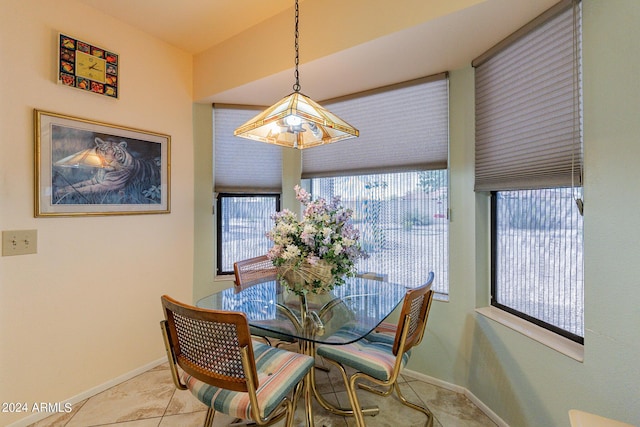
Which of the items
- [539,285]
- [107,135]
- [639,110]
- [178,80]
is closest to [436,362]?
[539,285]

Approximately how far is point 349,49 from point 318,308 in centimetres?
163

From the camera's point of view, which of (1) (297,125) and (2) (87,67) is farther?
(2) (87,67)

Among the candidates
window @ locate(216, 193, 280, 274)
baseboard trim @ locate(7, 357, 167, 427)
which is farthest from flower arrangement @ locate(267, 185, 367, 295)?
baseboard trim @ locate(7, 357, 167, 427)

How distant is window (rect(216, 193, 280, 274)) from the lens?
286 cm

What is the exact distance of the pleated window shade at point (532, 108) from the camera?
135 centimetres

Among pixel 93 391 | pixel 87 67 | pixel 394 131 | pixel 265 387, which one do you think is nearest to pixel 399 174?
pixel 394 131

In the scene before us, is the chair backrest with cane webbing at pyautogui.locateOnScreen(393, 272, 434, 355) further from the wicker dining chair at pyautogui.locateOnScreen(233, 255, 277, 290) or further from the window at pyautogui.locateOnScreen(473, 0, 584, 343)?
the wicker dining chair at pyautogui.locateOnScreen(233, 255, 277, 290)

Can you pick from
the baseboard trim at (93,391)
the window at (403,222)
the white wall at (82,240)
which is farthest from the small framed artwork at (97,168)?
the window at (403,222)

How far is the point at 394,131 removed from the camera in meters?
2.34

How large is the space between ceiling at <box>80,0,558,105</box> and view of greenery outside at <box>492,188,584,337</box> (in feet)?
3.09

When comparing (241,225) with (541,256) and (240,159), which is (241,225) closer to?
(240,159)

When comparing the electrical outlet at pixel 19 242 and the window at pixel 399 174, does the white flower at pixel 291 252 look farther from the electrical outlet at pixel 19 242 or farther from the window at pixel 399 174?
the electrical outlet at pixel 19 242

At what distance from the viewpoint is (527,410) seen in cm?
154

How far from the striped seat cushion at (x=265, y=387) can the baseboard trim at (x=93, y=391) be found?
1.19m
